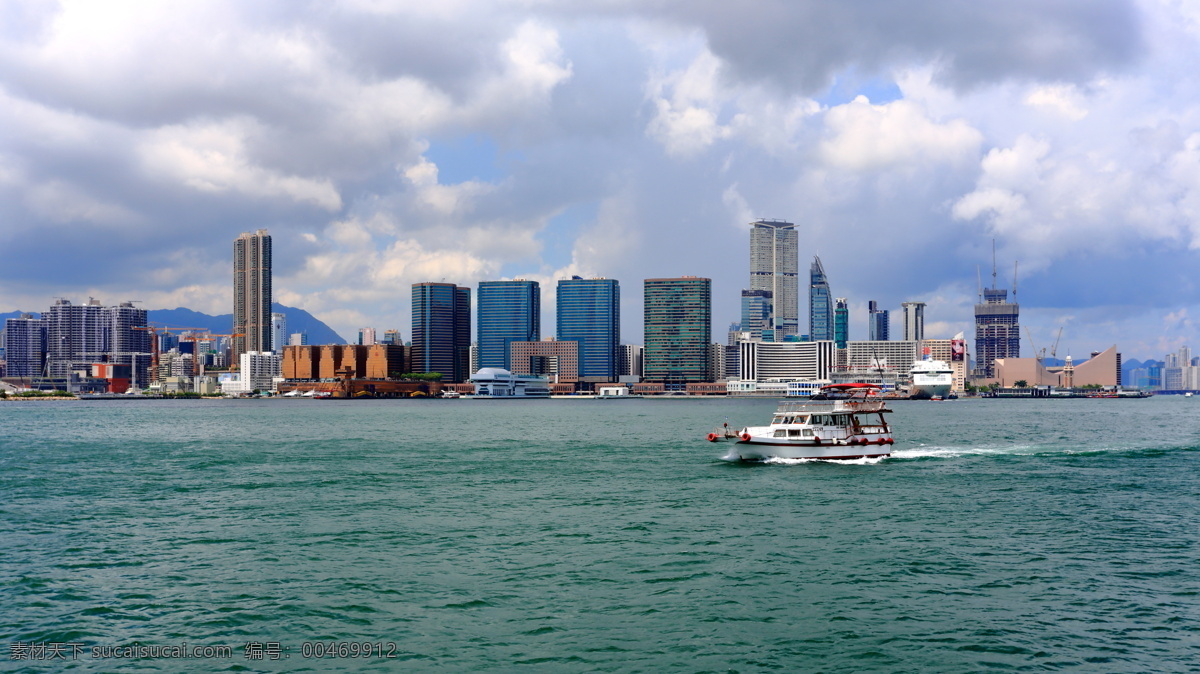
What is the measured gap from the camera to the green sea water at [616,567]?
26.6 m

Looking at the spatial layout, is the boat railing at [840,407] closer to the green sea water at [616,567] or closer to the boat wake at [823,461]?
the boat wake at [823,461]

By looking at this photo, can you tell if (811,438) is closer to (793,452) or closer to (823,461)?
(793,452)

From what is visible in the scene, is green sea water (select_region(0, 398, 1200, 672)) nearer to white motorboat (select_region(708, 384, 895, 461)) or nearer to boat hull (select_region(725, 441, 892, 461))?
boat hull (select_region(725, 441, 892, 461))

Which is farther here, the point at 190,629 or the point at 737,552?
the point at 737,552

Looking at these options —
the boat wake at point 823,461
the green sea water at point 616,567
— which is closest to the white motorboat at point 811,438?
the boat wake at point 823,461

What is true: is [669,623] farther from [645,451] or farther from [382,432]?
[382,432]

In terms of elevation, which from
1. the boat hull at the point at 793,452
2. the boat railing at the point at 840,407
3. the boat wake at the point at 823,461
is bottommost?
the boat wake at the point at 823,461

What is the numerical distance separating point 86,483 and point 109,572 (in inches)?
1345

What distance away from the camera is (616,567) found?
36688 mm

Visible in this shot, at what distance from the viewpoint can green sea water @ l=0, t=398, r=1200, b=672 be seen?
87.2 feet

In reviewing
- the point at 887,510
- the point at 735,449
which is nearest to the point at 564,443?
the point at 735,449

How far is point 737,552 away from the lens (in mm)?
39750

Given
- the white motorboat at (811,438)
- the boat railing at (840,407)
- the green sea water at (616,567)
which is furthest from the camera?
the boat railing at (840,407)

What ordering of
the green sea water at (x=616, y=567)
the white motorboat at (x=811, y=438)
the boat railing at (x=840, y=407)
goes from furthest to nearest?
the boat railing at (x=840, y=407) → the white motorboat at (x=811, y=438) → the green sea water at (x=616, y=567)
